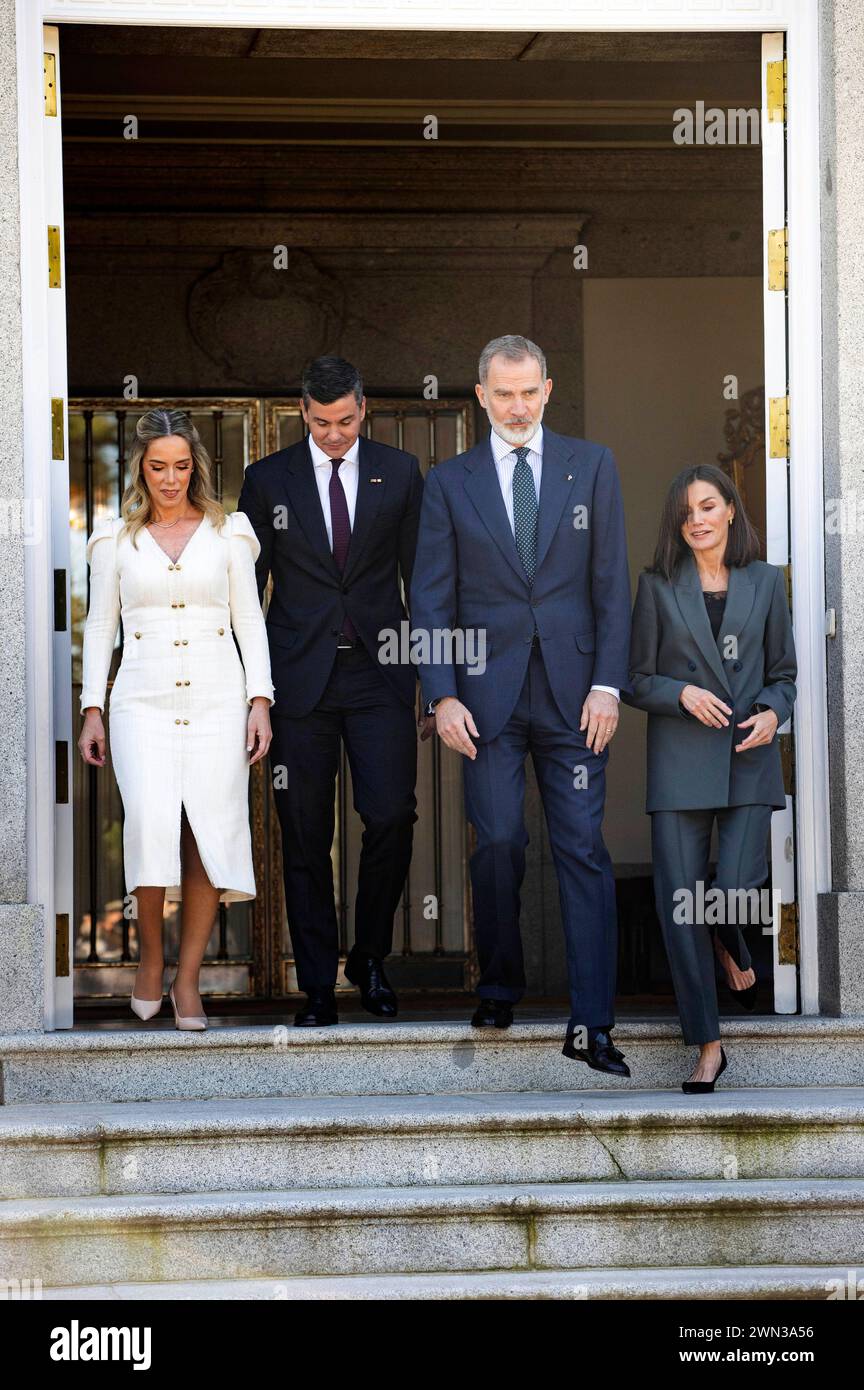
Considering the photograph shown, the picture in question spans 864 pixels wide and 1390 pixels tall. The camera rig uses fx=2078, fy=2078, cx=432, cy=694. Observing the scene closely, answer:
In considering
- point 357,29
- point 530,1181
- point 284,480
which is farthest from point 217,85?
point 530,1181

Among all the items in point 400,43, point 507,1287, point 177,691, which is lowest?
point 507,1287

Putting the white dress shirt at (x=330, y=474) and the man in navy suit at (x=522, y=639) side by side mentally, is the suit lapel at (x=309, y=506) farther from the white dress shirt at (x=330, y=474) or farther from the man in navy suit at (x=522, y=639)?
the man in navy suit at (x=522, y=639)

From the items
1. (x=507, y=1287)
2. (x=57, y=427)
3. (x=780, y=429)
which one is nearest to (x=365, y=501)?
(x=57, y=427)

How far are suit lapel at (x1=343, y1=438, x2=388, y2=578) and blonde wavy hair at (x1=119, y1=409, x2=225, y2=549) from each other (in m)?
0.42

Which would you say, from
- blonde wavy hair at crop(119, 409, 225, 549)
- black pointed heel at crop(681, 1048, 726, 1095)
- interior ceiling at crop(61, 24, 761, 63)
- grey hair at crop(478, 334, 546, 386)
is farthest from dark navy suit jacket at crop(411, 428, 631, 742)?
interior ceiling at crop(61, 24, 761, 63)

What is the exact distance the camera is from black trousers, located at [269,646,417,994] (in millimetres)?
6375

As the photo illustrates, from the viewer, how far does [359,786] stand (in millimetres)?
6438

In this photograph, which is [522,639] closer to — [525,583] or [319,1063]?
[525,583]

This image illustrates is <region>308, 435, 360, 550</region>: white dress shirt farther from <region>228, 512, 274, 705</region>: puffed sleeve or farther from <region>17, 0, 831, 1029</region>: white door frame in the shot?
<region>17, 0, 831, 1029</region>: white door frame

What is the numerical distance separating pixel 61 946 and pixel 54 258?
7.02ft

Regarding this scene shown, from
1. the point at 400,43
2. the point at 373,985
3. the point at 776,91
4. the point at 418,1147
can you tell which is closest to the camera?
the point at 418,1147

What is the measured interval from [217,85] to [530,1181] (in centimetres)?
514

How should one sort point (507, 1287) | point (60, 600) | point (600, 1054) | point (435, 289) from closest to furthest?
1. point (507, 1287)
2. point (600, 1054)
3. point (60, 600)
4. point (435, 289)

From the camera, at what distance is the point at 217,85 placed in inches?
341
